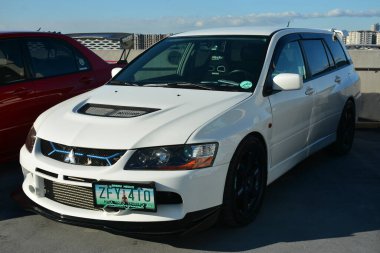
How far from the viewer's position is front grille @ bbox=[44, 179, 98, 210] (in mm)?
3185

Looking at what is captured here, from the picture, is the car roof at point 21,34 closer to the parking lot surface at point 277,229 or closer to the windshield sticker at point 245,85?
the parking lot surface at point 277,229

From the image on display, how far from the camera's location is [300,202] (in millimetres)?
4281

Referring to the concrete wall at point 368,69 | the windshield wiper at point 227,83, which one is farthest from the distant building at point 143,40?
the windshield wiper at point 227,83

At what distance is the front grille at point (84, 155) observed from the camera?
3121 millimetres

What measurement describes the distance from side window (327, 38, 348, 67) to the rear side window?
298 cm

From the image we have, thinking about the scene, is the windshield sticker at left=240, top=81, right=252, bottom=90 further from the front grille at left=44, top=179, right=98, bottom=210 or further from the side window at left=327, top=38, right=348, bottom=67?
the side window at left=327, top=38, right=348, bottom=67

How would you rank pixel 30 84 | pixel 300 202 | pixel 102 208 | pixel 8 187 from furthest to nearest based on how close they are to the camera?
pixel 30 84, pixel 8 187, pixel 300 202, pixel 102 208

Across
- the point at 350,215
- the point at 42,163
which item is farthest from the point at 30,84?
the point at 350,215

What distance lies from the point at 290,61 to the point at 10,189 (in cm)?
295

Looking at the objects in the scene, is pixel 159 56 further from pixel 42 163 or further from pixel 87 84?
pixel 42 163

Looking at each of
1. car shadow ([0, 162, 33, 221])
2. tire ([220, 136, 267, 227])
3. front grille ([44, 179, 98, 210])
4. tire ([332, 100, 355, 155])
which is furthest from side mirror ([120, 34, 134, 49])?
front grille ([44, 179, 98, 210])

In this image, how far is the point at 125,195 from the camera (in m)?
3.06

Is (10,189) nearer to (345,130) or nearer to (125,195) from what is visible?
(125,195)

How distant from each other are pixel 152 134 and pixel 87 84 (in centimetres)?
275
